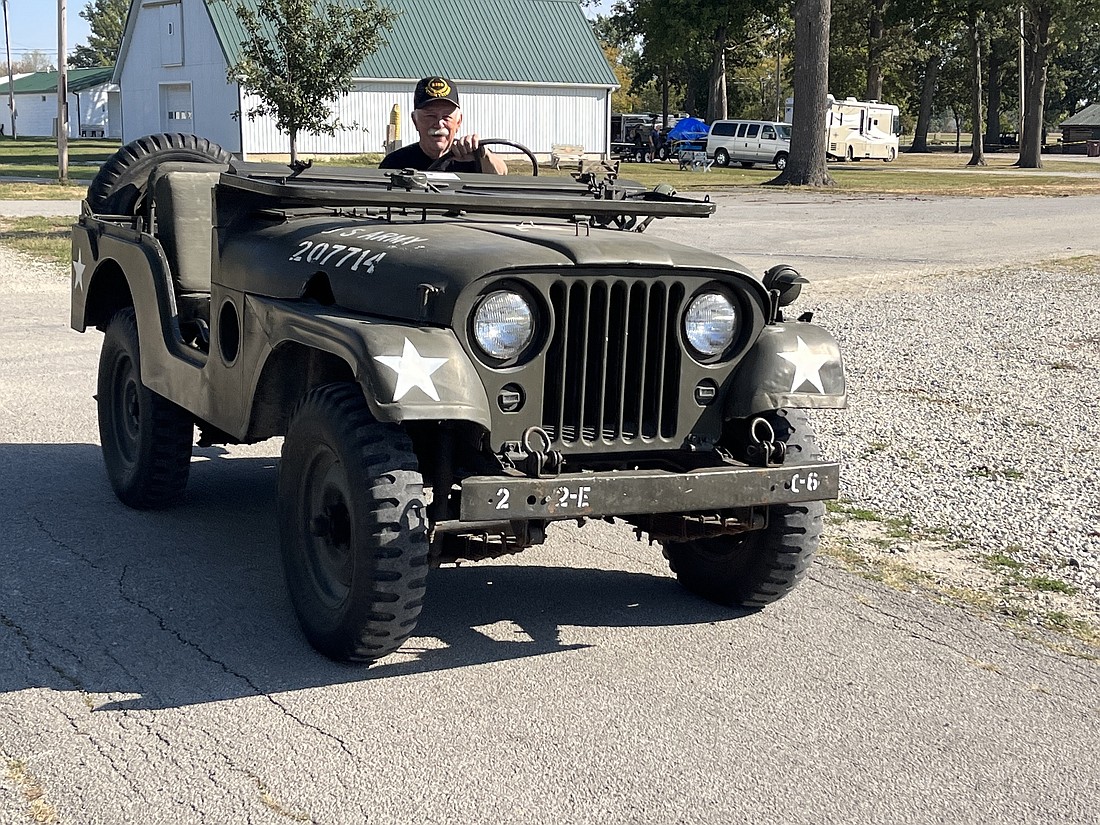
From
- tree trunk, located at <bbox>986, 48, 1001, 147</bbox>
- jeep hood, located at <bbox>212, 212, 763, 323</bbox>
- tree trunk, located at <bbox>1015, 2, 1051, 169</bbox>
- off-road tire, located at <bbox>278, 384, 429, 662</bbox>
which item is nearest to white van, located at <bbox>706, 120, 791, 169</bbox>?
tree trunk, located at <bbox>1015, 2, 1051, 169</bbox>

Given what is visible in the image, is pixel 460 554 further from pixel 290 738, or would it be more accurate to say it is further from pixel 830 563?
pixel 830 563

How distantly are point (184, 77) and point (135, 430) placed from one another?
41.9 m

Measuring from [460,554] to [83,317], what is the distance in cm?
325

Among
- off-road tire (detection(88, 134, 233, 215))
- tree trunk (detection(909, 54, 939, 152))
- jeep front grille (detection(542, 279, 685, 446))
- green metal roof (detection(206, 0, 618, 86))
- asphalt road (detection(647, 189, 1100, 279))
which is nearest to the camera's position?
jeep front grille (detection(542, 279, 685, 446))

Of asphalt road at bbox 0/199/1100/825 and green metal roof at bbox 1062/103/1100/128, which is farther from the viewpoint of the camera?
green metal roof at bbox 1062/103/1100/128

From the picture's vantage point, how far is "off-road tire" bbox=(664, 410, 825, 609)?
4.68 metres

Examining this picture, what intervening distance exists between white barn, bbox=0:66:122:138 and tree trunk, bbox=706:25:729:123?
1042 inches

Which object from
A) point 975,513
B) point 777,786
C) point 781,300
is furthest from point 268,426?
point 975,513

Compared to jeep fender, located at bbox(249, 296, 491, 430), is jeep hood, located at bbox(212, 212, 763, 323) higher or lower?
higher

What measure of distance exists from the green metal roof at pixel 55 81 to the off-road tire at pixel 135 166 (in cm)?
6874

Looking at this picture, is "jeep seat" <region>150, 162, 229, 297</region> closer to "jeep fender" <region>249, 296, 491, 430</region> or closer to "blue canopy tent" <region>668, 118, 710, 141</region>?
"jeep fender" <region>249, 296, 491, 430</region>

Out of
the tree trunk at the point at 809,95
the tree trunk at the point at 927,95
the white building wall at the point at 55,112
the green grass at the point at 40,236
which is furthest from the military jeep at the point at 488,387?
the tree trunk at the point at 927,95

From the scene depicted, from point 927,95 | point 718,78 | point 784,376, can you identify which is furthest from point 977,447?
point 927,95

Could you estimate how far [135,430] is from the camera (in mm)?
6262
